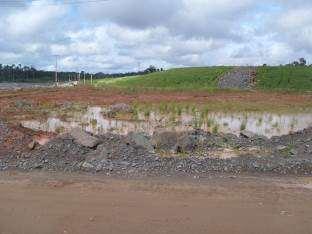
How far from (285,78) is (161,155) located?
4645 cm

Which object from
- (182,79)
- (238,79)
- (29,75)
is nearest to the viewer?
(238,79)

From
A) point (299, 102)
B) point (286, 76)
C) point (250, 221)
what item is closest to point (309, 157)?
point (250, 221)

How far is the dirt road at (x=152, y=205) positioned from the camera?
10352mm

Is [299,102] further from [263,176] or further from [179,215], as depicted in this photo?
[179,215]

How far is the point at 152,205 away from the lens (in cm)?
1178

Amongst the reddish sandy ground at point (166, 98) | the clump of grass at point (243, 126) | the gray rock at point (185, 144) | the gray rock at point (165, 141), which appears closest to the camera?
the gray rock at point (185, 144)

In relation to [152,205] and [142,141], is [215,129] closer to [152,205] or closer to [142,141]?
[142,141]

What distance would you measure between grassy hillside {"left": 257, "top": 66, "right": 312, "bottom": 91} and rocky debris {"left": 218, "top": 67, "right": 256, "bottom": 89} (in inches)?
33.4

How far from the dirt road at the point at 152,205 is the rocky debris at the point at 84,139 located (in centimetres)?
Result: 252

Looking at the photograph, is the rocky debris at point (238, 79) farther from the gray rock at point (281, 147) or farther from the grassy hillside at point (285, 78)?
the gray rock at point (281, 147)

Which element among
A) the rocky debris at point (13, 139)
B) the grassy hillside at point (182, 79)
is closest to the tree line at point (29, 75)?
the grassy hillside at point (182, 79)

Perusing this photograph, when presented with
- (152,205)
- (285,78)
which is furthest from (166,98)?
(152,205)

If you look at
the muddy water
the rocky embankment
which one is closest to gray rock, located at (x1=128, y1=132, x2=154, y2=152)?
the rocky embankment

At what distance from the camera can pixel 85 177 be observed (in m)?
14.6
